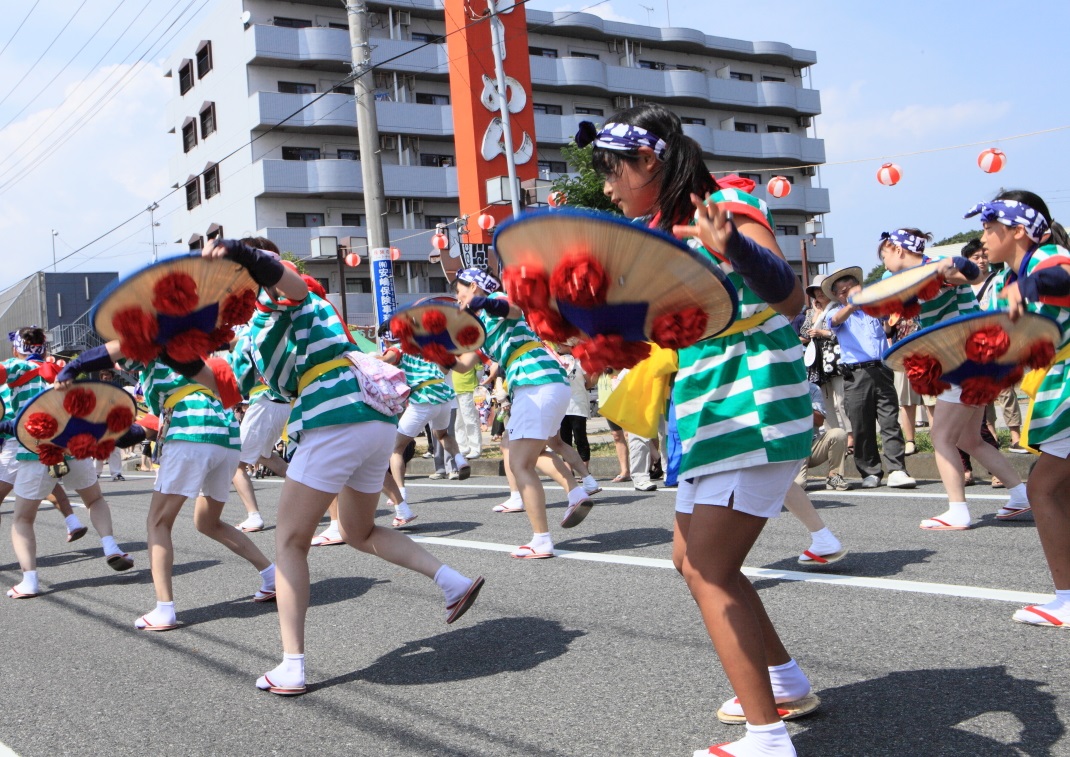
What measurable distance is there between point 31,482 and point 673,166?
665cm

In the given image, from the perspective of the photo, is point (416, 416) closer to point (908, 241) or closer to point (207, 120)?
point (908, 241)

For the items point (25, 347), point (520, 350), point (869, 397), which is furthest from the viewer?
point (869, 397)

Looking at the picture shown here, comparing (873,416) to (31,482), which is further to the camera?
(873,416)

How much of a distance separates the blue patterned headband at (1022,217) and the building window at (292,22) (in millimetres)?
44337

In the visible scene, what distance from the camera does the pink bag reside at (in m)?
4.71

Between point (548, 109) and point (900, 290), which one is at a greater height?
point (548, 109)

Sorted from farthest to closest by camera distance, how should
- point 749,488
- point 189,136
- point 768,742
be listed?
point 189,136
point 749,488
point 768,742

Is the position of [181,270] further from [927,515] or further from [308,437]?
[927,515]

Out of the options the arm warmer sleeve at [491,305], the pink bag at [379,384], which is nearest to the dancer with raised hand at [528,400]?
the arm warmer sleeve at [491,305]

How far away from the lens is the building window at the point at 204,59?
47.5 metres

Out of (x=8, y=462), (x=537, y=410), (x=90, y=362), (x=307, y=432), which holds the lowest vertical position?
(x=8, y=462)

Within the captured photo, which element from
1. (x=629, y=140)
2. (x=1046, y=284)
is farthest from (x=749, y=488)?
(x=1046, y=284)

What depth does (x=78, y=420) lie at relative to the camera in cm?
646

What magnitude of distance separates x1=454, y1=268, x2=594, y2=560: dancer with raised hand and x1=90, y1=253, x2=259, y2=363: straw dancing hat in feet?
8.37
